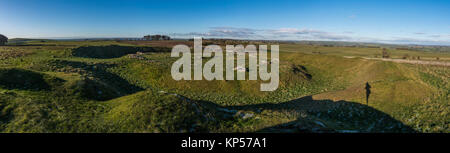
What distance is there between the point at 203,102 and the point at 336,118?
1617 cm

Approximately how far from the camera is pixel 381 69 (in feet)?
124

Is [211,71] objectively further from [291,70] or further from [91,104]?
[91,104]

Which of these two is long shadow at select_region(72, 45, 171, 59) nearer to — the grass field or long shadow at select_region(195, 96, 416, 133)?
the grass field

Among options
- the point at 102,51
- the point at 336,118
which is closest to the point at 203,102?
the point at 336,118

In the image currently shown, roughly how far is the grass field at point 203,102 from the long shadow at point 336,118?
0.09 meters

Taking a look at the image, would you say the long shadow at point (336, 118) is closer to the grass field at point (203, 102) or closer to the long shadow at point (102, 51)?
the grass field at point (203, 102)

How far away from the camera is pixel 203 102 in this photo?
78.6ft

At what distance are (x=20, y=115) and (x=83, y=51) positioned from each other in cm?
4618

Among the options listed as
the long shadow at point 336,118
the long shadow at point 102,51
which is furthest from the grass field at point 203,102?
the long shadow at point 102,51

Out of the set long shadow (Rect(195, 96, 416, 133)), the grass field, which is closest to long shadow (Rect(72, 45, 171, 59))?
the grass field

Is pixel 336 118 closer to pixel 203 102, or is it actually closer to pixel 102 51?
pixel 203 102

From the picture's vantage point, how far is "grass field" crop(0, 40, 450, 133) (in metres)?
14.1

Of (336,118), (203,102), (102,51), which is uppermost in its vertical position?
(102,51)
